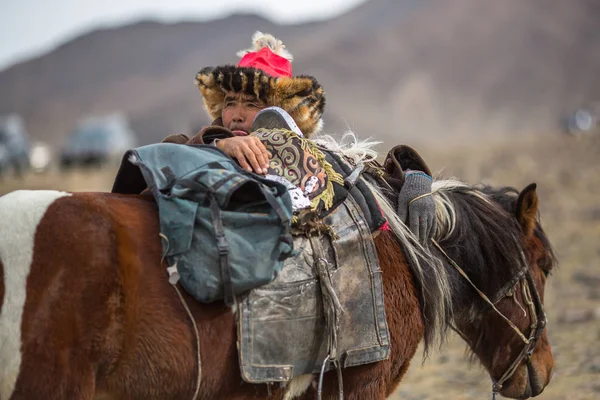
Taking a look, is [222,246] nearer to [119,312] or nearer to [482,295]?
[119,312]

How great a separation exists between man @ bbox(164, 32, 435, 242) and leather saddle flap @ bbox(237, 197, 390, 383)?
1.12 ft

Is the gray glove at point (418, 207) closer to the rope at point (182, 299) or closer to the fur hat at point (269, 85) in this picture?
the fur hat at point (269, 85)

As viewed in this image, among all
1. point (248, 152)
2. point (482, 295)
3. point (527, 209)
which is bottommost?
point (482, 295)

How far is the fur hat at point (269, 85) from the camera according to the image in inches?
119

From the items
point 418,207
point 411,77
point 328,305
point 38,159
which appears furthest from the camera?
point 411,77

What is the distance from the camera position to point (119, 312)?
2.13 metres

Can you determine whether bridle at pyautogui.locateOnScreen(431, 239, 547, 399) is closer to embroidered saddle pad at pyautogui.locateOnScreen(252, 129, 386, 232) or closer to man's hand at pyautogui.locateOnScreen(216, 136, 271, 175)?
embroidered saddle pad at pyautogui.locateOnScreen(252, 129, 386, 232)

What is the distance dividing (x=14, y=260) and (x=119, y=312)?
0.33m

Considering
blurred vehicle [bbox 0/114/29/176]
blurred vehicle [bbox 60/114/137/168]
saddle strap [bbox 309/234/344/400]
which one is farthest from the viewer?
blurred vehicle [bbox 60/114/137/168]

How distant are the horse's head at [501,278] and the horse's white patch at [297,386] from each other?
80 cm

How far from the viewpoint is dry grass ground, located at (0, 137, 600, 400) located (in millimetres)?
5867

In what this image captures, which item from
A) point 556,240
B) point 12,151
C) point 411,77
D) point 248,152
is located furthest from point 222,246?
point 411,77

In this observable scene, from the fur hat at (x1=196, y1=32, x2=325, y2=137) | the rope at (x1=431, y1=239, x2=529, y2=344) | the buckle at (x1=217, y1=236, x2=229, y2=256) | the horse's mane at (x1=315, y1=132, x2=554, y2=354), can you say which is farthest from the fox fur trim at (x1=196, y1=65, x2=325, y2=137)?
the buckle at (x1=217, y1=236, x2=229, y2=256)

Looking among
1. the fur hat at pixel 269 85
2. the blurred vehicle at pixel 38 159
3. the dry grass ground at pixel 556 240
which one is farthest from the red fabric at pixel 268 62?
the blurred vehicle at pixel 38 159
